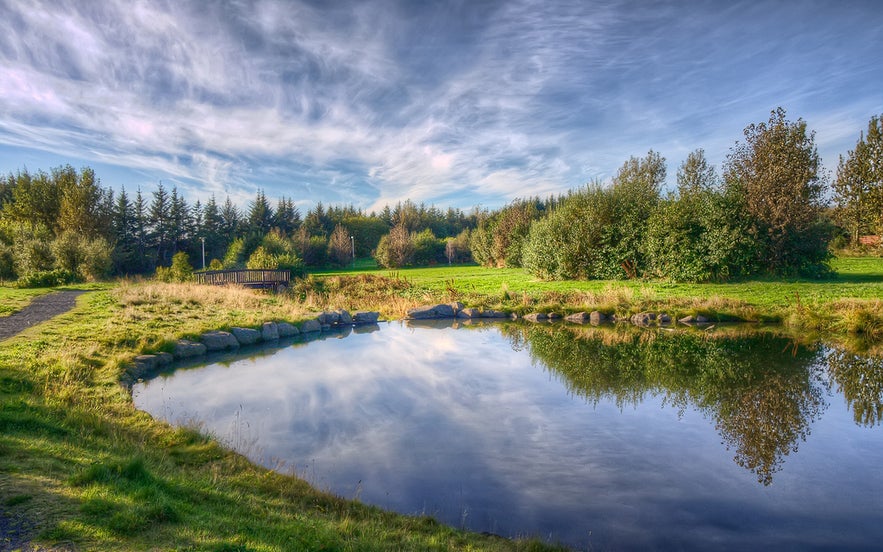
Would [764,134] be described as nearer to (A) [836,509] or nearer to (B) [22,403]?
(A) [836,509]

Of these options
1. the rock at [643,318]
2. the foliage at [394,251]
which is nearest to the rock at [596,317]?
the rock at [643,318]

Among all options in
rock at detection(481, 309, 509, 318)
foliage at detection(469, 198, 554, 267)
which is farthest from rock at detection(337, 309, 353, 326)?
foliage at detection(469, 198, 554, 267)

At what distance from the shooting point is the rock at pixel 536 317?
1781 cm

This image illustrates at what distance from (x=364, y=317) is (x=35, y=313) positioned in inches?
430

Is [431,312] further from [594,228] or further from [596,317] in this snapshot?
[594,228]

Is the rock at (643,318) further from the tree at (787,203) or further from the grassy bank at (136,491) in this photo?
the grassy bank at (136,491)

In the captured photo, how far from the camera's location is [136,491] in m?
3.92

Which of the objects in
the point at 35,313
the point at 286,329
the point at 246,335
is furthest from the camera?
the point at 286,329

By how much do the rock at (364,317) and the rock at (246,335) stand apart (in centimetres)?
438

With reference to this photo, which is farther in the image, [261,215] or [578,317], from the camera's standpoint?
[261,215]

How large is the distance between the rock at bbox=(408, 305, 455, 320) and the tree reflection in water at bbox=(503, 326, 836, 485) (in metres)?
4.67

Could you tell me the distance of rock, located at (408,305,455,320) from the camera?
18.8m

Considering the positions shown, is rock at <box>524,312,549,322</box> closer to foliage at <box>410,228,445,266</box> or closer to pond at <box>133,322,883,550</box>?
pond at <box>133,322,883,550</box>

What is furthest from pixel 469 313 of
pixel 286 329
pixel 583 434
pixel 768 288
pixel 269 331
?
pixel 768 288
